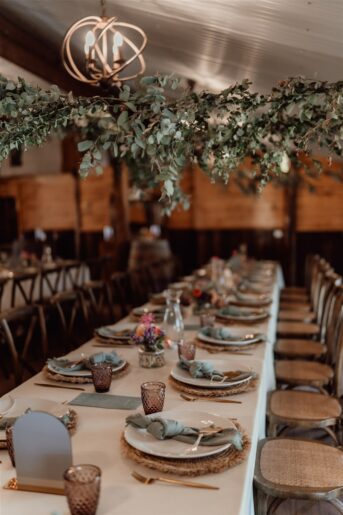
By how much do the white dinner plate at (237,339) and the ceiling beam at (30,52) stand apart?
257 centimetres

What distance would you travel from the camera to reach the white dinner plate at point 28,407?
165 centimetres

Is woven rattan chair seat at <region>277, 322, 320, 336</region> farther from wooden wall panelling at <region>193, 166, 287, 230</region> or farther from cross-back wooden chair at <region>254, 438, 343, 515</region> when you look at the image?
wooden wall panelling at <region>193, 166, 287, 230</region>

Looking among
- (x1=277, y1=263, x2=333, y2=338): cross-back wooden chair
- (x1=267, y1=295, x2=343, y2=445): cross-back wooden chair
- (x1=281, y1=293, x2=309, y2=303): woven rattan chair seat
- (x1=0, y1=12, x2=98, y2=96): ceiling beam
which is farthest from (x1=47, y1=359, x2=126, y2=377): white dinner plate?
(x1=281, y1=293, x2=309, y2=303): woven rattan chair seat

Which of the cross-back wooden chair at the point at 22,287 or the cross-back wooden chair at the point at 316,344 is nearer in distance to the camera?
the cross-back wooden chair at the point at 316,344

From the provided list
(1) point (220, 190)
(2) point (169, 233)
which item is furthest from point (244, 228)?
(2) point (169, 233)

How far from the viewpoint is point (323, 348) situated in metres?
3.91

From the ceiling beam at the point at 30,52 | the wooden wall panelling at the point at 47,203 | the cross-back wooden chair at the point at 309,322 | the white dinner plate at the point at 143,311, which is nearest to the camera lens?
the white dinner plate at the point at 143,311

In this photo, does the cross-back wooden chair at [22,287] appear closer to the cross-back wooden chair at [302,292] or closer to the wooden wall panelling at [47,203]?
the cross-back wooden chair at [302,292]

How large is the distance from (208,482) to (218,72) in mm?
3375

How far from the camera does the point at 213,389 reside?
194 centimetres

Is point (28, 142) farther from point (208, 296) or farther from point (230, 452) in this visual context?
point (208, 296)

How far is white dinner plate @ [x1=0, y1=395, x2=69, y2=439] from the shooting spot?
5.41 feet

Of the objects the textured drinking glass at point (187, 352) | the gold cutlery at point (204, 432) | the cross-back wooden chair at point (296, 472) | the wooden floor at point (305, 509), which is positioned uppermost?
the textured drinking glass at point (187, 352)

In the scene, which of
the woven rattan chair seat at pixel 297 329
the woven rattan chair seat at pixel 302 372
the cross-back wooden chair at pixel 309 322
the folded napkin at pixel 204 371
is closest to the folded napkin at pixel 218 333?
the folded napkin at pixel 204 371
